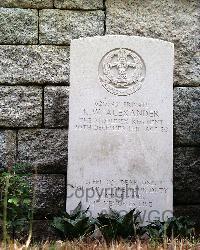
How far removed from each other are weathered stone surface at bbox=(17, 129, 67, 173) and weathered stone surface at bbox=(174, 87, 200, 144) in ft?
3.12

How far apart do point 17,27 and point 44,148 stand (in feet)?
3.36

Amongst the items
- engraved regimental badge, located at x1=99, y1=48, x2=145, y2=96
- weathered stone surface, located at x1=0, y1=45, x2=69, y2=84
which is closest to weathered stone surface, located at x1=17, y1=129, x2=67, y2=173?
weathered stone surface, located at x1=0, y1=45, x2=69, y2=84

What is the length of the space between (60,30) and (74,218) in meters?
1.68

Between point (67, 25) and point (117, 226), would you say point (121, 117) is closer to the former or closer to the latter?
point (117, 226)

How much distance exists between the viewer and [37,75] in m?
4.68

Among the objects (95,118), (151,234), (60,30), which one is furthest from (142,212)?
(60,30)

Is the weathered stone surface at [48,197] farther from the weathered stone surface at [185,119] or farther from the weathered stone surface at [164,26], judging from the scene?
the weathered stone surface at [164,26]

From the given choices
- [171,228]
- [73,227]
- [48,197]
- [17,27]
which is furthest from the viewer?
[17,27]

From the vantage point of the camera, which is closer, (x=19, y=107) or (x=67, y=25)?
(x=19, y=107)

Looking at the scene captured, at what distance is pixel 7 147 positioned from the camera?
4.64m

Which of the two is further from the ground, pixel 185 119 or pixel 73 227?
pixel 185 119

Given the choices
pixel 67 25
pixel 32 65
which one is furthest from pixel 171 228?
pixel 67 25

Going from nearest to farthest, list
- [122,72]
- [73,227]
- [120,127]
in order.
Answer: [73,227], [120,127], [122,72]

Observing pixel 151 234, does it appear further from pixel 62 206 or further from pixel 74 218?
pixel 62 206
